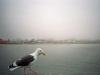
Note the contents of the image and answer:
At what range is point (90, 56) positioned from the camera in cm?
219

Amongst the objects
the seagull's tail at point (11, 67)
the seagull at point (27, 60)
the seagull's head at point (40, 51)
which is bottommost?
the seagull's tail at point (11, 67)

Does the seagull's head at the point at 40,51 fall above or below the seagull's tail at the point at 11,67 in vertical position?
above

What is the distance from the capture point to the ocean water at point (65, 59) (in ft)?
7.15

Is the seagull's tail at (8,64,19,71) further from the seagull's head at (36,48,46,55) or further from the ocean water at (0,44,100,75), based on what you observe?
the seagull's head at (36,48,46,55)

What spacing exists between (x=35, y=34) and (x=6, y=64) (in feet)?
1.09

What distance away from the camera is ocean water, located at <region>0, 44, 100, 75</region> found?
218 cm

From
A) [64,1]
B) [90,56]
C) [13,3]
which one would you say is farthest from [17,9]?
[90,56]

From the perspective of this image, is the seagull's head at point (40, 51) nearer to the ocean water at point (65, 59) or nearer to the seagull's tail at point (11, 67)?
the ocean water at point (65, 59)

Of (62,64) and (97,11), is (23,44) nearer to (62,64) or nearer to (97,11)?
(62,64)

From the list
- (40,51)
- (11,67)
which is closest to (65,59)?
(40,51)

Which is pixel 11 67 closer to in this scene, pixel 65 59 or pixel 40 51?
pixel 40 51

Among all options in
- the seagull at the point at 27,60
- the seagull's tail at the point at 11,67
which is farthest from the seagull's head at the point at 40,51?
the seagull's tail at the point at 11,67

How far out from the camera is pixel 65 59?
2.19 metres

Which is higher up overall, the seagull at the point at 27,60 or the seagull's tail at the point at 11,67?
the seagull at the point at 27,60
